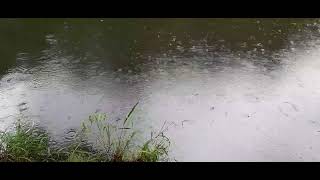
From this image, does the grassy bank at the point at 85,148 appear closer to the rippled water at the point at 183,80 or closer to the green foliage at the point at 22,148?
the green foliage at the point at 22,148

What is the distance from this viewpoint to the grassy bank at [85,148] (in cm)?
297

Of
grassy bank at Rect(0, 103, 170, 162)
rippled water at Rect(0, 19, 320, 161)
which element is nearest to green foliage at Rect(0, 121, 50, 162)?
grassy bank at Rect(0, 103, 170, 162)

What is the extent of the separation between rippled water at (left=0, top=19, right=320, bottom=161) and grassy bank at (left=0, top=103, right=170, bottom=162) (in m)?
0.24

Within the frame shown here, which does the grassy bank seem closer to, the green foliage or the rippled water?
the green foliage

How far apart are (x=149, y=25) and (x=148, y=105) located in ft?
8.32

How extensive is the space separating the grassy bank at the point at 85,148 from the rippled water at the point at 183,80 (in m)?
0.24

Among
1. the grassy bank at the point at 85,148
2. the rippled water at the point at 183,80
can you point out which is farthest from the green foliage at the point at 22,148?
the rippled water at the point at 183,80

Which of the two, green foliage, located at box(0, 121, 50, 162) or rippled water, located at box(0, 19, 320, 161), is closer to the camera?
green foliage, located at box(0, 121, 50, 162)

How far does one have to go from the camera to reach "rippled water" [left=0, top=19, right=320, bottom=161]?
3.80 m

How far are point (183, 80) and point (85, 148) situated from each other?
1710 millimetres

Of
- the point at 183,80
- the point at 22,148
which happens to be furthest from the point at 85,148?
the point at 183,80

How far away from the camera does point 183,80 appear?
15.8 ft

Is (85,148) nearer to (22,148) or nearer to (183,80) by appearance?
(22,148)

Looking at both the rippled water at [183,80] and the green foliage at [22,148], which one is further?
the rippled water at [183,80]
